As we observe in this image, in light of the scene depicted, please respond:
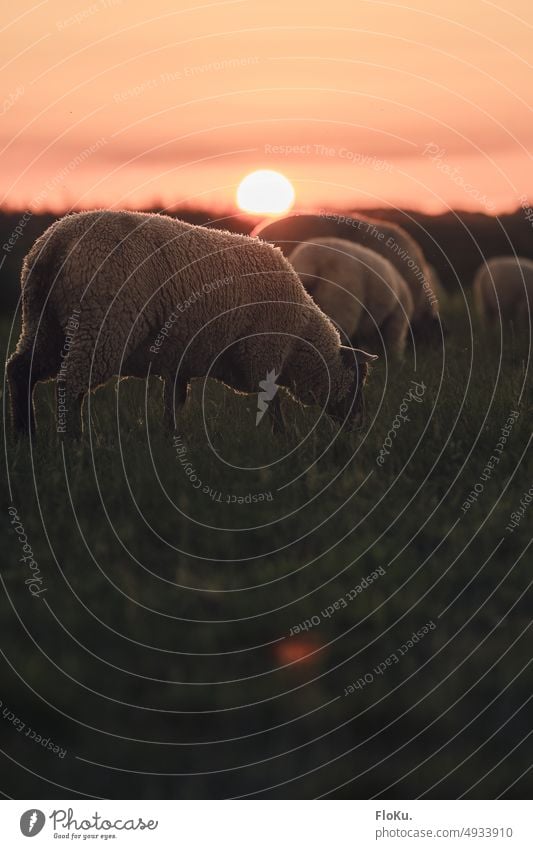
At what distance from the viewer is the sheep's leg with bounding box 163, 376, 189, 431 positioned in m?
9.86

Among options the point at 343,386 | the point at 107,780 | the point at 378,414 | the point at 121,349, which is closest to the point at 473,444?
the point at 378,414

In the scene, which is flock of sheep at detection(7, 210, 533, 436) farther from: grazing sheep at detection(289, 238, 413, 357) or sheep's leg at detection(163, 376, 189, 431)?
grazing sheep at detection(289, 238, 413, 357)

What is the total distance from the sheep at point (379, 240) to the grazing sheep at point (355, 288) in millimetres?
548

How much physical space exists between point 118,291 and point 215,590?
10.8 ft

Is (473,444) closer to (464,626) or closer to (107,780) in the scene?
(464,626)

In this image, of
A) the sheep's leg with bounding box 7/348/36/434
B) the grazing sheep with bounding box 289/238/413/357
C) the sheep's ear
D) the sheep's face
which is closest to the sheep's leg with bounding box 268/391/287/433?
the sheep's face

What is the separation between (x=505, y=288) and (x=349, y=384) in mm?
5896

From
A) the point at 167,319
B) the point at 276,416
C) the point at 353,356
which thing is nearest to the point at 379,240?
the point at 353,356

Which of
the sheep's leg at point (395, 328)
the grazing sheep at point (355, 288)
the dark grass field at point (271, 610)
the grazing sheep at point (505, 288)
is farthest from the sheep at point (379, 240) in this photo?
Result: the dark grass field at point (271, 610)

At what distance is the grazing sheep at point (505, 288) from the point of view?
15523mm

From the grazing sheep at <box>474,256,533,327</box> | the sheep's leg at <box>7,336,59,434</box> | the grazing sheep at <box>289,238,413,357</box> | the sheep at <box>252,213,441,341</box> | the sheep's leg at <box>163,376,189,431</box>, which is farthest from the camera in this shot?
the grazing sheep at <box>474,256,533,327</box>

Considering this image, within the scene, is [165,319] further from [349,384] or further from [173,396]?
[349,384]

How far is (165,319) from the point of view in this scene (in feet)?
30.9

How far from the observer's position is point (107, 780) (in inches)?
189
